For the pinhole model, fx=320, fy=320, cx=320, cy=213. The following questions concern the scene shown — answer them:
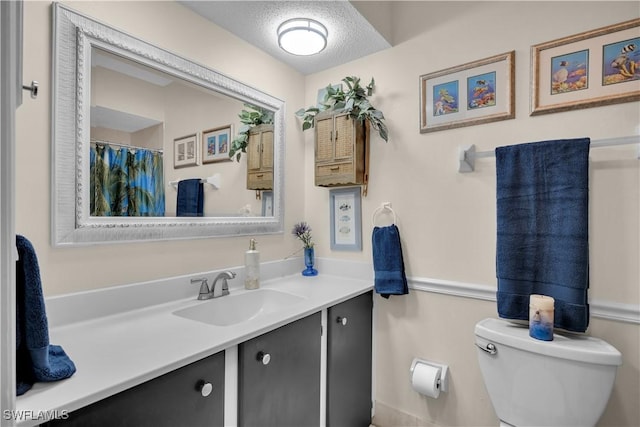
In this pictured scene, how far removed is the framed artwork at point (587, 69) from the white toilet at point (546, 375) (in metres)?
0.96

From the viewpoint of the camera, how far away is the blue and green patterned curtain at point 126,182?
119 cm

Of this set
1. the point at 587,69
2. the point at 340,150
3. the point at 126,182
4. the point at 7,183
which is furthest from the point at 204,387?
the point at 587,69

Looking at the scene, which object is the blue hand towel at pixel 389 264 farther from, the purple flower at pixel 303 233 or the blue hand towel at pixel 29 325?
the blue hand towel at pixel 29 325

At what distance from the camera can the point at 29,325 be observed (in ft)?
2.35

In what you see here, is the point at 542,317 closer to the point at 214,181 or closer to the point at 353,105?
the point at 353,105

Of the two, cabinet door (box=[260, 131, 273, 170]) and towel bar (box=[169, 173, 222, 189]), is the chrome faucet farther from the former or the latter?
cabinet door (box=[260, 131, 273, 170])

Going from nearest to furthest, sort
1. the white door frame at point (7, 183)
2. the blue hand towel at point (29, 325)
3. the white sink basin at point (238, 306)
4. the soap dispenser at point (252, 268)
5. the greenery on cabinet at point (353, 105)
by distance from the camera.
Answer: the white door frame at point (7, 183) < the blue hand towel at point (29, 325) < the white sink basin at point (238, 306) < the soap dispenser at point (252, 268) < the greenery on cabinet at point (353, 105)

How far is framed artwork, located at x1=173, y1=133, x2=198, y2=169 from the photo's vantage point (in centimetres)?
143

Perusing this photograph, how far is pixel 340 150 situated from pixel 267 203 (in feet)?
1.75

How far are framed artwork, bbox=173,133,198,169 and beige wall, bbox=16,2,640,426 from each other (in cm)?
37

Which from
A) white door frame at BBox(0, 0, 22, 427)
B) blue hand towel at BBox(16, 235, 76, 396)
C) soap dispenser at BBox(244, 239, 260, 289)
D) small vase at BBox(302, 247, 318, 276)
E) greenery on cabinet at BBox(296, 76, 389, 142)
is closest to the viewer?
white door frame at BBox(0, 0, 22, 427)

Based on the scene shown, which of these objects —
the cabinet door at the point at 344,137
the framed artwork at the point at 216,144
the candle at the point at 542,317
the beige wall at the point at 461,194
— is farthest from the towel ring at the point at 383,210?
the framed artwork at the point at 216,144

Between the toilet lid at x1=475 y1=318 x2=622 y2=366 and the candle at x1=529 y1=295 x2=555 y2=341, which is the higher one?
the candle at x1=529 y1=295 x2=555 y2=341

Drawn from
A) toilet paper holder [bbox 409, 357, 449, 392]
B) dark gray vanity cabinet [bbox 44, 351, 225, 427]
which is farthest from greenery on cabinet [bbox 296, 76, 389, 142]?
dark gray vanity cabinet [bbox 44, 351, 225, 427]
